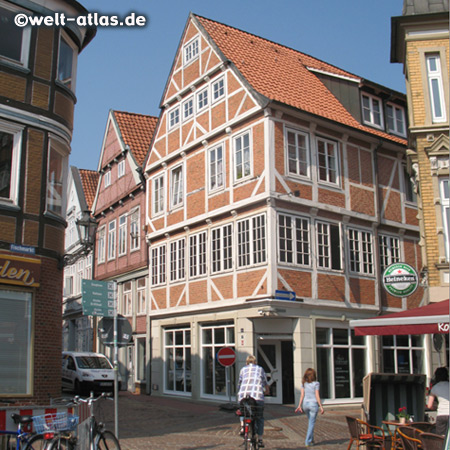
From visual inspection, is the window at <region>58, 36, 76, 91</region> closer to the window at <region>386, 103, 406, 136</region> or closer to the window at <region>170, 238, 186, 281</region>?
the window at <region>170, 238, 186, 281</region>

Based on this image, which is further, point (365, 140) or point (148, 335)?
point (148, 335)

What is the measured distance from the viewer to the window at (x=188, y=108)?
2330cm

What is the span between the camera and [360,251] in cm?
2078

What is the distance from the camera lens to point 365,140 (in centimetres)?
2175

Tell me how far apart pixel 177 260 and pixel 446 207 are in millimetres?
10963

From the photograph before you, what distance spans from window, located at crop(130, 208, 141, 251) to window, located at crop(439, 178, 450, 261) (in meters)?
14.5

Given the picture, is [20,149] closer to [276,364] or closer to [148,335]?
[276,364]

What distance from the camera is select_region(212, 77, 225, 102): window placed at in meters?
21.5

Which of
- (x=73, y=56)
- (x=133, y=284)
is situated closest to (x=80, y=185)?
(x=133, y=284)

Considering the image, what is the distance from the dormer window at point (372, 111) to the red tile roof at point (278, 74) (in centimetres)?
44

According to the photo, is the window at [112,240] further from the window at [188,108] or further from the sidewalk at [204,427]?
the sidewalk at [204,427]

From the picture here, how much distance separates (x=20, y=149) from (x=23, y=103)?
95 centimetres

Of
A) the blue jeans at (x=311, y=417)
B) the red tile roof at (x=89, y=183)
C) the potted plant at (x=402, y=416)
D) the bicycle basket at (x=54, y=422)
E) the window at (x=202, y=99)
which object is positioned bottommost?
the blue jeans at (x=311, y=417)

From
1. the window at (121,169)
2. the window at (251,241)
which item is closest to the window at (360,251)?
the window at (251,241)
